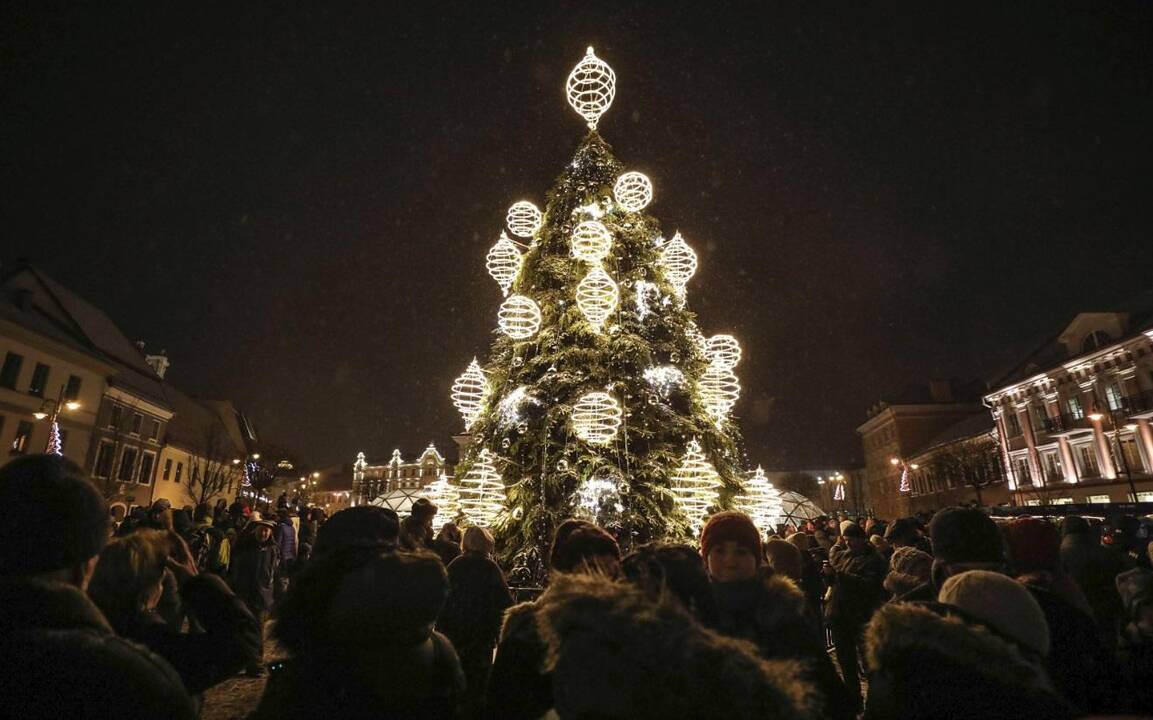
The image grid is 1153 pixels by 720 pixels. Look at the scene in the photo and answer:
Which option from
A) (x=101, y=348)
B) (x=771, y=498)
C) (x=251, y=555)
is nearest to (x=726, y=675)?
(x=251, y=555)

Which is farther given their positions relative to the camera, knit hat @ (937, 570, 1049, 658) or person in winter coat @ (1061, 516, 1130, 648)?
person in winter coat @ (1061, 516, 1130, 648)

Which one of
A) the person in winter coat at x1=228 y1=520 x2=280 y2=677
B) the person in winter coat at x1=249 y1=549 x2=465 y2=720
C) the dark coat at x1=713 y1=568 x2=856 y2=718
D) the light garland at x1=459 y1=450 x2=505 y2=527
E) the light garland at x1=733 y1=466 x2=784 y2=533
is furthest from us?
the light garland at x1=733 y1=466 x2=784 y2=533

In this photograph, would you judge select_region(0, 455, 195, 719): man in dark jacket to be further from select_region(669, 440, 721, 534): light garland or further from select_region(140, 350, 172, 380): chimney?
select_region(140, 350, 172, 380): chimney

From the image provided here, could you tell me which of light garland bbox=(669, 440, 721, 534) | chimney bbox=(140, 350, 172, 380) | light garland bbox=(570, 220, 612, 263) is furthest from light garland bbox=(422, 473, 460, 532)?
chimney bbox=(140, 350, 172, 380)

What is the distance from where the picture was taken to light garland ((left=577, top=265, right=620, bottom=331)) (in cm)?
1058

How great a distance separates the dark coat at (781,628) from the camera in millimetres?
2635

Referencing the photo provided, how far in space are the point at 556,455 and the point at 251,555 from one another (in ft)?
18.6

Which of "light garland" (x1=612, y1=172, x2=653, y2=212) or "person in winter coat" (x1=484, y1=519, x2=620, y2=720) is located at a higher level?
"light garland" (x1=612, y1=172, x2=653, y2=212)

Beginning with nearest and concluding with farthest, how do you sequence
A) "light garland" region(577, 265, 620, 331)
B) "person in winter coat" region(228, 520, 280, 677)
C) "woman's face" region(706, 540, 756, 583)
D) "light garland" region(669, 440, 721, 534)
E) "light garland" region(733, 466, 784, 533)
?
"woman's face" region(706, 540, 756, 583) → "person in winter coat" region(228, 520, 280, 677) → "light garland" region(577, 265, 620, 331) → "light garland" region(669, 440, 721, 534) → "light garland" region(733, 466, 784, 533)

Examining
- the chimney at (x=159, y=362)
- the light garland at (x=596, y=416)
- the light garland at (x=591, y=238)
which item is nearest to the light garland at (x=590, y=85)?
the light garland at (x=591, y=238)

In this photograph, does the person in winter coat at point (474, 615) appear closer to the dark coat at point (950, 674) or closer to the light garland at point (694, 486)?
the dark coat at point (950, 674)

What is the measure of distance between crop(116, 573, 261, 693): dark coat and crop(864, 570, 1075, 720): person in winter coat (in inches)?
98.9

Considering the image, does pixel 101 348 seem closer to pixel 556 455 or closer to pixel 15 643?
pixel 556 455

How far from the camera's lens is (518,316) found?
11.7 meters
